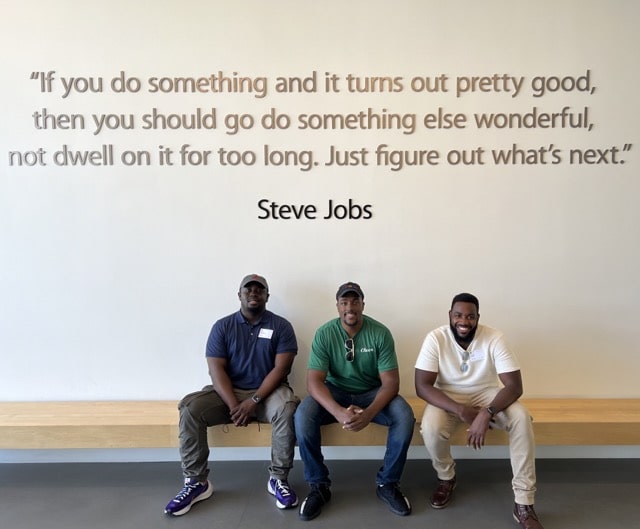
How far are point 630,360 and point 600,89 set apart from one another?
1.81 m

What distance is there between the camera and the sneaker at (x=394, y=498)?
9.18 ft

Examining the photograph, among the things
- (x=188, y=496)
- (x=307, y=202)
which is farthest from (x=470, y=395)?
(x=188, y=496)

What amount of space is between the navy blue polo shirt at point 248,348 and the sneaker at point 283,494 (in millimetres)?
583

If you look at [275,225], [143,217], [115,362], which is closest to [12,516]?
[115,362]

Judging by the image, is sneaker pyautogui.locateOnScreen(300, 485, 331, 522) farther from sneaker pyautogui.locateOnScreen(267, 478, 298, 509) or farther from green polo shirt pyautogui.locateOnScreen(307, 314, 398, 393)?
green polo shirt pyautogui.locateOnScreen(307, 314, 398, 393)

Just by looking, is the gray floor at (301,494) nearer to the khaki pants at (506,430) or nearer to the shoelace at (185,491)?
the shoelace at (185,491)

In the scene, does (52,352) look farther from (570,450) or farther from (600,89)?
(600,89)

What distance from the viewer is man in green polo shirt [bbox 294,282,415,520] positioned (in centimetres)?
286

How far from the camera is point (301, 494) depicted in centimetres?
301

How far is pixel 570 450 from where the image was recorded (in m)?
3.46

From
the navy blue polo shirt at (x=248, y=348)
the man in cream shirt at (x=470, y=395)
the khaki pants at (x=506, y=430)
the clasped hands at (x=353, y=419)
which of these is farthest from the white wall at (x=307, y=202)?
the clasped hands at (x=353, y=419)

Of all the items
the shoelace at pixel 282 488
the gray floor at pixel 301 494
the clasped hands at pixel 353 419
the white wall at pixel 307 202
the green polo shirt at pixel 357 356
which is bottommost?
the gray floor at pixel 301 494

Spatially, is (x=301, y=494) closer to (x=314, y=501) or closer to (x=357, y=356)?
(x=314, y=501)

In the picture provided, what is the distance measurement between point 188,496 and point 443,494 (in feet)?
4.68
